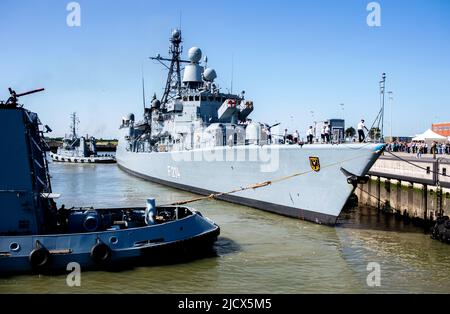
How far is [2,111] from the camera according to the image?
9930 mm

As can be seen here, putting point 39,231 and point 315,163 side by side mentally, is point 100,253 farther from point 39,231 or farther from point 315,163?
point 315,163

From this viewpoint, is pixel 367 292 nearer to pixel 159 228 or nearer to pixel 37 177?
pixel 159 228

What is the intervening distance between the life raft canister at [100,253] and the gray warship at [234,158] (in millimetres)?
3221

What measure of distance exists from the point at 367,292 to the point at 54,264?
23.0ft

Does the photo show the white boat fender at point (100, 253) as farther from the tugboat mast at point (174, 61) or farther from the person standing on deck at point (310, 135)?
the tugboat mast at point (174, 61)

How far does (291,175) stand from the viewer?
16.6 meters

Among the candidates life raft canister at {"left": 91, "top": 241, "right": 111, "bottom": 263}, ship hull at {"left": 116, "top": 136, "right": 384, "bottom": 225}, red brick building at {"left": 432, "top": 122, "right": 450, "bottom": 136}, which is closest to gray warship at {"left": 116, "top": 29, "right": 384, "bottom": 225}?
ship hull at {"left": 116, "top": 136, "right": 384, "bottom": 225}

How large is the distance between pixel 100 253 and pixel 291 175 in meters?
8.77

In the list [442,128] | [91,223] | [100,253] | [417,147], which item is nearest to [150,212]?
[91,223]

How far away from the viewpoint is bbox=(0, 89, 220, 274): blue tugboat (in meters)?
9.71

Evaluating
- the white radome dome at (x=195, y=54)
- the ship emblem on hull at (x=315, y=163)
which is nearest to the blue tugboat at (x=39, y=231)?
the ship emblem on hull at (x=315, y=163)

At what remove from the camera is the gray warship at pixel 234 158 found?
15.1 meters

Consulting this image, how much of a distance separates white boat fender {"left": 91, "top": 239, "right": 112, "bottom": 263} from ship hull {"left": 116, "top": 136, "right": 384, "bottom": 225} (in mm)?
4293
